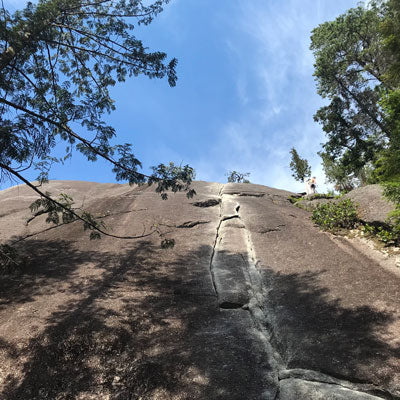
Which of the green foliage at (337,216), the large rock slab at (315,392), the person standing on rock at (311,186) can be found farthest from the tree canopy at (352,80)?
the large rock slab at (315,392)

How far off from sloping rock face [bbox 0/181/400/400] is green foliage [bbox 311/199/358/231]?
0.58 metres

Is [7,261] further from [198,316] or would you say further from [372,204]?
[372,204]

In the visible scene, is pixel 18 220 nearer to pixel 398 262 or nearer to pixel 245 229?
pixel 245 229

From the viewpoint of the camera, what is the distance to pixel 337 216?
10094mm

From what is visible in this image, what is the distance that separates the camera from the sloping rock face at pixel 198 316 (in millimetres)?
3783

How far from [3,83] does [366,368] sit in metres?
8.24

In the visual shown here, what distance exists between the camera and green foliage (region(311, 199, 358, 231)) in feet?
32.6

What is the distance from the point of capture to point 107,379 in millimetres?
3957

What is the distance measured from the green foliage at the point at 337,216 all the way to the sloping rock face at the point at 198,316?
0.58 meters

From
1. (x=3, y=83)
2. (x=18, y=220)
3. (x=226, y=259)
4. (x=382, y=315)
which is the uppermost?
(x=3, y=83)

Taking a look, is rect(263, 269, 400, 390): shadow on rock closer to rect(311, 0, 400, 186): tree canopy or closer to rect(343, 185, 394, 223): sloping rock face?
rect(343, 185, 394, 223): sloping rock face

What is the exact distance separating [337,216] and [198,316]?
686 centimetres

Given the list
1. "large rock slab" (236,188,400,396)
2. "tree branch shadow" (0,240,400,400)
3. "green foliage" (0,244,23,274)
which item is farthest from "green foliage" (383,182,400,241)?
"green foliage" (0,244,23,274)

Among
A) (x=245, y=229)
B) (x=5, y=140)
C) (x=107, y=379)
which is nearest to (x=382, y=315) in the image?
(x=107, y=379)
